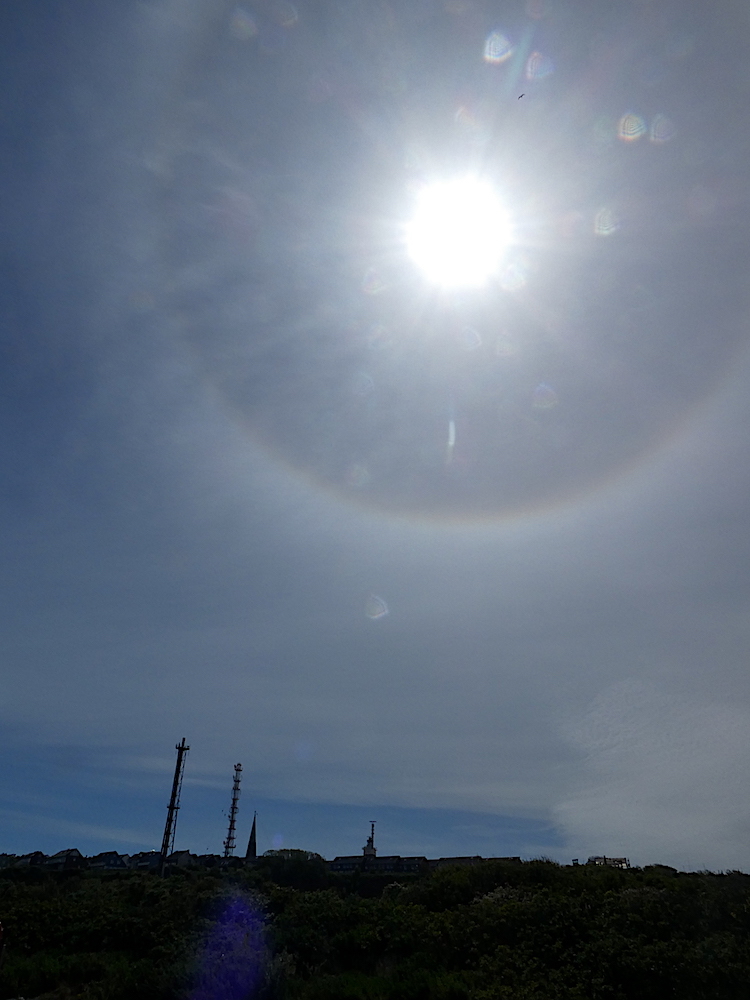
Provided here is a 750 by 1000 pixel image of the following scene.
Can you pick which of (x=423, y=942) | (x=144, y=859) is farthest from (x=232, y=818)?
(x=423, y=942)

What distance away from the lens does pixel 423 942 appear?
19.4 m

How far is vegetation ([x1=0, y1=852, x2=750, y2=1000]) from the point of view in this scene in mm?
15789

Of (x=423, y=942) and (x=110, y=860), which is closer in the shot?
(x=423, y=942)

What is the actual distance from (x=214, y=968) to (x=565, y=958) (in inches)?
317

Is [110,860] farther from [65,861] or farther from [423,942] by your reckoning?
[423,942]

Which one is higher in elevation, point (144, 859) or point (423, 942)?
point (144, 859)

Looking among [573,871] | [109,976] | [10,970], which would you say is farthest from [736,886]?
[10,970]

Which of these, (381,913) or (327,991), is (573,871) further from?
(327,991)

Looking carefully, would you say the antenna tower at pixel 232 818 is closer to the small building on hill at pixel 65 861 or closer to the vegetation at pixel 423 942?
the small building on hill at pixel 65 861

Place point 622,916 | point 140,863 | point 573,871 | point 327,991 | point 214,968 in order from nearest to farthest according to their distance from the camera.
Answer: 1. point 327,991
2. point 214,968
3. point 622,916
4. point 573,871
5. point 140,863

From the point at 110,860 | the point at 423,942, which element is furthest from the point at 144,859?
the point at 423,942

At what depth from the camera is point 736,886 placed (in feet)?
63.8

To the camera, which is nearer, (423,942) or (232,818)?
(423,942)

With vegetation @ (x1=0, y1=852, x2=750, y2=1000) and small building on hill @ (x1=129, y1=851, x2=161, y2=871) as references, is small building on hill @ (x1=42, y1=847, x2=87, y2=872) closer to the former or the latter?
small building on hill @ (x1=129, y1=851, x2=161, y2=871)
